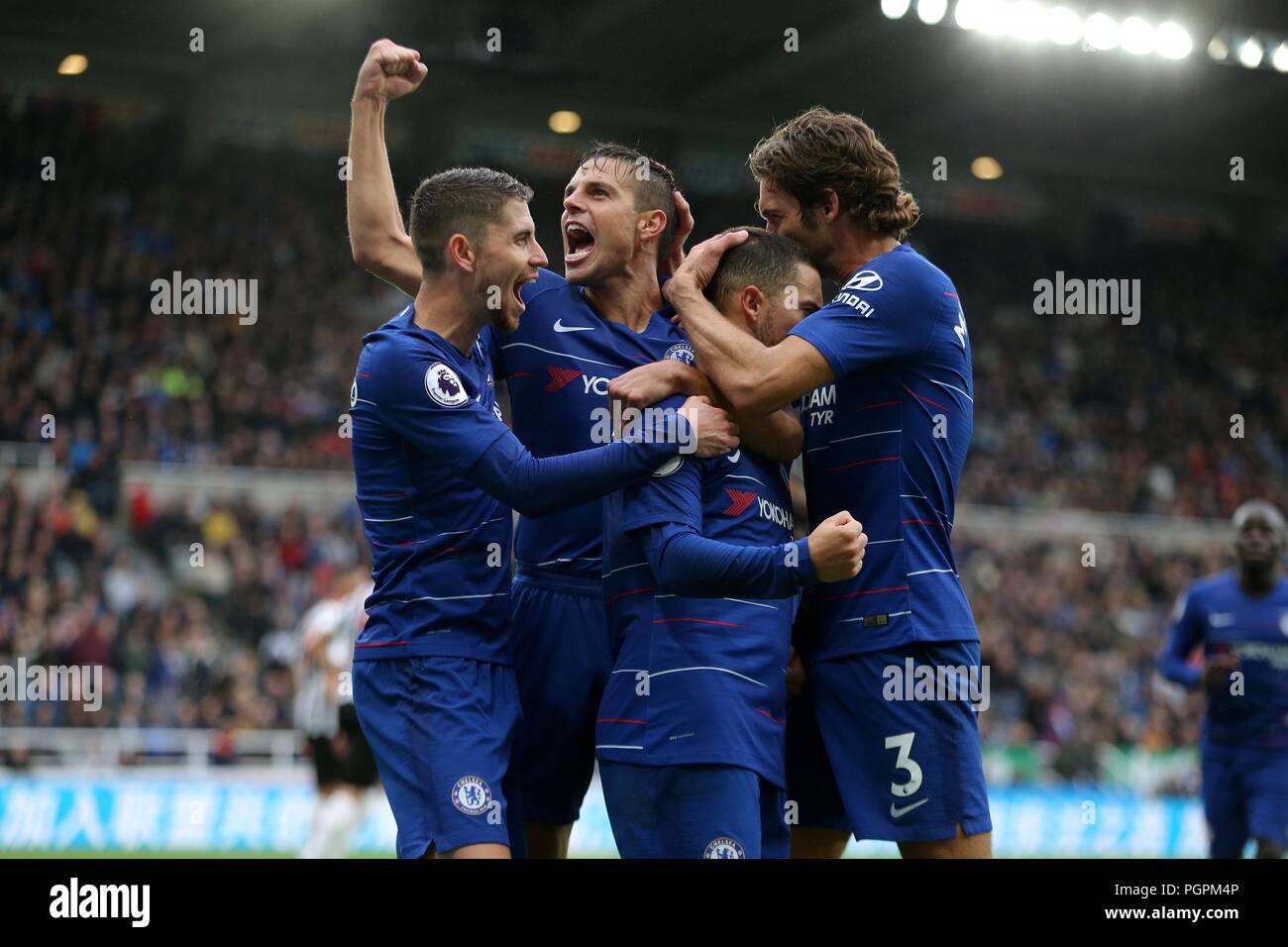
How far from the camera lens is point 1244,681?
8477 mm

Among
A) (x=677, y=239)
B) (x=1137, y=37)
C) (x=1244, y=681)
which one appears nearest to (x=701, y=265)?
(x=677, y=239)

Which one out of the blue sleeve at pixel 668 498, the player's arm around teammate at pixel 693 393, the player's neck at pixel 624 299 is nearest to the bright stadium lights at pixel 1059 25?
the player's neck at pixel 624 299

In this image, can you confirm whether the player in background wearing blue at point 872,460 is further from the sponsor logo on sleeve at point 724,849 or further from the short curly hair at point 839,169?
the sponsor logo on sleeve at point 724,849

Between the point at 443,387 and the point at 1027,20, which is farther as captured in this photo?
the point at 1027,20

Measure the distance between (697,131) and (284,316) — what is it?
760cm

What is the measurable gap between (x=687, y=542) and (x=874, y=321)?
0.79 metres

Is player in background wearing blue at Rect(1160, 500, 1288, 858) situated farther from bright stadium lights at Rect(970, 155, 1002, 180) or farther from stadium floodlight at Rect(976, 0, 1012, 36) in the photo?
bright stadium lights at Rect(970, 155, 1002, 180)

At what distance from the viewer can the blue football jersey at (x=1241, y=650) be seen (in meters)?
8.39

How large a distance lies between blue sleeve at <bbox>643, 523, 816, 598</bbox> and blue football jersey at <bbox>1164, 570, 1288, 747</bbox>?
5759 millimetres

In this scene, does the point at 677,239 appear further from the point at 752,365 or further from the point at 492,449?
the point at 492,449

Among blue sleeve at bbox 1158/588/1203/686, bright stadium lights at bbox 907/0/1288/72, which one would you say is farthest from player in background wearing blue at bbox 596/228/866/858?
bright stadium lights at bbox 907/0/1288/72

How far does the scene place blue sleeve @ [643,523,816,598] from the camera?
11.2 feet
